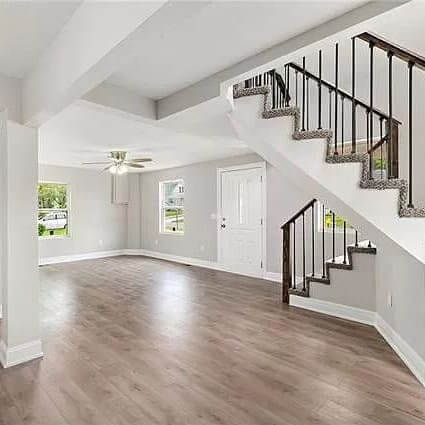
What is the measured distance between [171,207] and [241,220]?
257 cm

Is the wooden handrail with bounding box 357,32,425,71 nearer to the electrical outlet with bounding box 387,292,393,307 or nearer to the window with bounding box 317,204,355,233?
the electrical outlet with bounding box 387,292,393,307

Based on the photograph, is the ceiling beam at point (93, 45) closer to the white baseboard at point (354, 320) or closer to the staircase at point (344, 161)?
the staircase at point (344, 161)

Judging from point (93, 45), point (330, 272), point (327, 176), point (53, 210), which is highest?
point (93, 45)

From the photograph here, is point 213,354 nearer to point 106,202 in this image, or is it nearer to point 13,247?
point 13,247

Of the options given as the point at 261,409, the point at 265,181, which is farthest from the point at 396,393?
the point at 265,181

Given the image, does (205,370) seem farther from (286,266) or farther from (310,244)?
(310,244)

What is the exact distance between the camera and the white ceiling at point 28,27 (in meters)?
1.77

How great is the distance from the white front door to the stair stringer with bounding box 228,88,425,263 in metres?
2.88

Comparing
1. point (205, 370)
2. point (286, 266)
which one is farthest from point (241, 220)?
point (205, 370)

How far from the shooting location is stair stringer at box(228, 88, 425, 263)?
2.37m

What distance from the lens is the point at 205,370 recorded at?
8.35 ft

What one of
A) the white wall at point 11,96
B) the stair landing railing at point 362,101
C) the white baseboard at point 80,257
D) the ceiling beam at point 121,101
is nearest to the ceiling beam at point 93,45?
A: the white wall at point 11,96

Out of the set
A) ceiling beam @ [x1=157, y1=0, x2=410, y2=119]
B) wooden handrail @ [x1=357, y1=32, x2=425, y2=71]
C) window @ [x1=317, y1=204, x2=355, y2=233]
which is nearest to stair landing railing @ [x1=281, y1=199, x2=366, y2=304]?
window @ [x1=317, y1=204, x2=355, y2=233]

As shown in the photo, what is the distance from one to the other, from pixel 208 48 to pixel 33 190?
190 centimetres
